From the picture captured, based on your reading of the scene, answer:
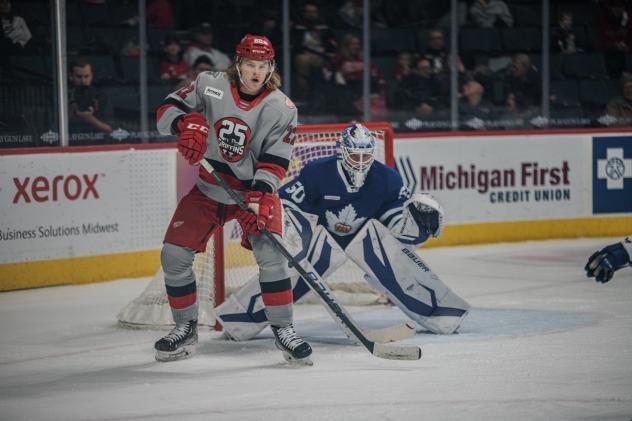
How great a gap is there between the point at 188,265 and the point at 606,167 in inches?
217

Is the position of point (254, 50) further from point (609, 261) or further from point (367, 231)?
point (609, 261)

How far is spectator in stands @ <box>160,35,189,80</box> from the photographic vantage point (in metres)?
8.44

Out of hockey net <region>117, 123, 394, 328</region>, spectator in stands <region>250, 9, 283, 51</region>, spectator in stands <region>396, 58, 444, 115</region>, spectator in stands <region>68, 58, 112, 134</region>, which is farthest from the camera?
spectator in stands <region>396, 58, 444, 115</region>

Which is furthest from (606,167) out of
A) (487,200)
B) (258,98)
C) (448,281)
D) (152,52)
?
(258,98)

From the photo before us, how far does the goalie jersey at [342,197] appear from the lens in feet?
18.4

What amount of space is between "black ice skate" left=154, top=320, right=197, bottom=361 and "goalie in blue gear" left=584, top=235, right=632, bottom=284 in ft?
6.12

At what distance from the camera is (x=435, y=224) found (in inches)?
217

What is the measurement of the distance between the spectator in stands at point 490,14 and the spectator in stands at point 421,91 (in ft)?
2.02

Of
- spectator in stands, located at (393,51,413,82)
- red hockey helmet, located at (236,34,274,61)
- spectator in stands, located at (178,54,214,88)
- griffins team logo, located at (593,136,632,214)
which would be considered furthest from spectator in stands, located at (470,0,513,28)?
red hockey helmet, located at (236,34,274,61)

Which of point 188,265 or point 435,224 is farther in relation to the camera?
point 435,224

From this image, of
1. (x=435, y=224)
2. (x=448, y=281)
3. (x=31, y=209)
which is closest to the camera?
(x=435, y=224)

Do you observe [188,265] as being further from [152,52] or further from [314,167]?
[152,52]

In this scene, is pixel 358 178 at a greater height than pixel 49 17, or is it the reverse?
pixel 49 17

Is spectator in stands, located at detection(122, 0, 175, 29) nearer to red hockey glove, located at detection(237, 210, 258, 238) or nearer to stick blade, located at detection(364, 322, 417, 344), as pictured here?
red hockey glove, located at detection(237, 210, 258, 238)
